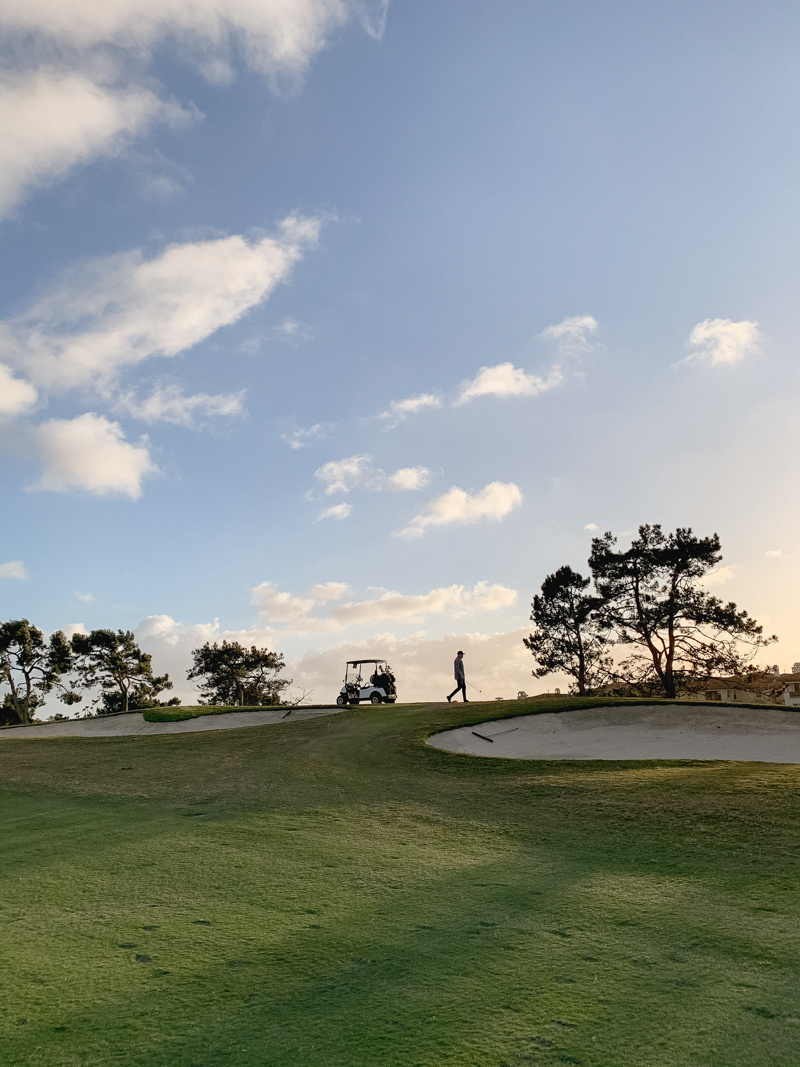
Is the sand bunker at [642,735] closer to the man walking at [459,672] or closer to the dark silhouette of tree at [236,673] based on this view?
the man walking at [459,672]

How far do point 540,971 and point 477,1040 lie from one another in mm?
887

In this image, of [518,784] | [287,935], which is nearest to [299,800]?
[518,784]

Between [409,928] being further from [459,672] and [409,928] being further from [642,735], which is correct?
[459,672]

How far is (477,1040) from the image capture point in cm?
294

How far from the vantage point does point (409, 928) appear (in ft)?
14.5

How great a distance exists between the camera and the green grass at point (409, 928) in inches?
117

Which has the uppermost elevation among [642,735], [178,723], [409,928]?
[409,928]

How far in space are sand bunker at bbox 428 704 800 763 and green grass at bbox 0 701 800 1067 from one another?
403 cm

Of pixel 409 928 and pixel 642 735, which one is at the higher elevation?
pixel 409 928

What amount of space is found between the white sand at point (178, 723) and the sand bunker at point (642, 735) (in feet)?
23.9

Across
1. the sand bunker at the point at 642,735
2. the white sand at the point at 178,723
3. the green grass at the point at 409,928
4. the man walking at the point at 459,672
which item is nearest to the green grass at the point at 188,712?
the white sand at the point at 178,723

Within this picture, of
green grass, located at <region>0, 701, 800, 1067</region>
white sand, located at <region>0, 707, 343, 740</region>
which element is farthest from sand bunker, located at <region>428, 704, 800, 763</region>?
white sand, located at <region>0, 707, 343, 740</region>

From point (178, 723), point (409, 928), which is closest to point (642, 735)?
point (409, 928)

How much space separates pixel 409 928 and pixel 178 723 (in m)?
20.3
